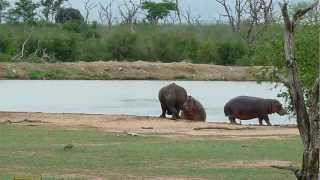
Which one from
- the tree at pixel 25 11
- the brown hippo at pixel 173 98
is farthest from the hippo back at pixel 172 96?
the tree at pixel 25 11

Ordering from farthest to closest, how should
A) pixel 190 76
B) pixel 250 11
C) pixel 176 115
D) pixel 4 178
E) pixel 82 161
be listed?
pixel 250 11 → pixel 190 76 → pixel 176 115 → pixel 82 161 → pixel 4 178

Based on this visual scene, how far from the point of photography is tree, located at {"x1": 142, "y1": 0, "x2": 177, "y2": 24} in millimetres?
92125

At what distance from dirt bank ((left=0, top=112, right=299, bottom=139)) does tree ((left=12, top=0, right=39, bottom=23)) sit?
5368 cm

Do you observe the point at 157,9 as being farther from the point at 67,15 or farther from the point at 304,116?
the point at 304,116

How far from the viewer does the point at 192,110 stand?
27.8 meters

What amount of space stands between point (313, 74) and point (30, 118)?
847 cm

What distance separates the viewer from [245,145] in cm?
1809

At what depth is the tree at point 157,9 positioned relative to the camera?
92.1 meters

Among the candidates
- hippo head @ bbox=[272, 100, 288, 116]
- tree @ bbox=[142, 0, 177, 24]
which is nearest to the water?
hippo head @ bbox=[272, 100, 288, 116]

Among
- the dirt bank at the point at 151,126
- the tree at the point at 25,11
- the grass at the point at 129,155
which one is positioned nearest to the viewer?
the grass at the point at 129,155

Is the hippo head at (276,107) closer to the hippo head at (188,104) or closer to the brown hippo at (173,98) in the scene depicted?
the hippo head at (188,104)

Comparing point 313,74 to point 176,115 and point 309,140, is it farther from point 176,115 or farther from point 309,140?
point 309,140

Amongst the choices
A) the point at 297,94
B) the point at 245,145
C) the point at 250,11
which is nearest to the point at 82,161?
the point at 245,145

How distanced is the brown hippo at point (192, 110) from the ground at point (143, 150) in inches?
119
